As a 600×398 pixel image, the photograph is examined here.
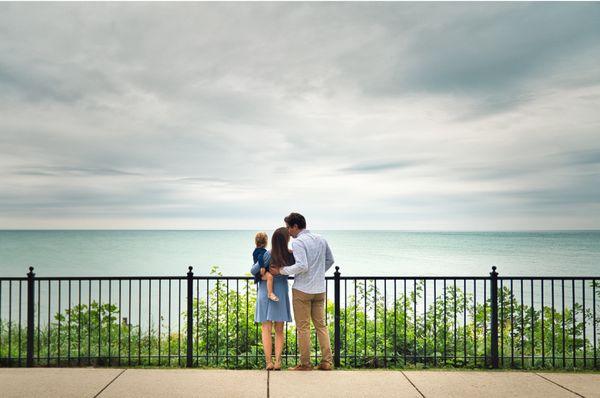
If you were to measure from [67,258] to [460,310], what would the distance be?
6406 centimetres

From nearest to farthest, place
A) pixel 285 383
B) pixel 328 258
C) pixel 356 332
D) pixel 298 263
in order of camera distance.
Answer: pixel 285 383
pixel 298 263
pixel 328 258
pixel 356 332

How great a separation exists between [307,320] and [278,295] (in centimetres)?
49

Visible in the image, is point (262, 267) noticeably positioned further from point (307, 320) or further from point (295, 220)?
point (307, 320)

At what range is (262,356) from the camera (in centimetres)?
667

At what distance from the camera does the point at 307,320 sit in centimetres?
588

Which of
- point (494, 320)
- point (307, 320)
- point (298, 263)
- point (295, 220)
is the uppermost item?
point (295, 220)

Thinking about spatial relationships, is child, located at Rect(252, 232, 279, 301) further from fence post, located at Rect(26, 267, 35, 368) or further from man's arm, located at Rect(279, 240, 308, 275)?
fence post, located at Rect(26, 267, 35, 368)

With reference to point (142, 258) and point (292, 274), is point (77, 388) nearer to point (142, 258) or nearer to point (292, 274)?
point (292, 274)

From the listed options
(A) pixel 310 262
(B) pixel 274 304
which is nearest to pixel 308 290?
(A) pixel 310 262

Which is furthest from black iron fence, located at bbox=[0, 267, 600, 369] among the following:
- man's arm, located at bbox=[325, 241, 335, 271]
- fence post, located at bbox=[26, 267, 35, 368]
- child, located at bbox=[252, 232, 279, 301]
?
child, located at bbox=[252, 232, 279, 301]

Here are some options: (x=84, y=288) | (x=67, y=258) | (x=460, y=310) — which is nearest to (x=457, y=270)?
(x=84, y=288)

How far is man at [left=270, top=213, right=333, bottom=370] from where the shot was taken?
229 inches

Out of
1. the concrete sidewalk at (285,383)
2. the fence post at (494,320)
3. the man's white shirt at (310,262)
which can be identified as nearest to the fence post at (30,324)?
the concrete sidewalk at (285,383)

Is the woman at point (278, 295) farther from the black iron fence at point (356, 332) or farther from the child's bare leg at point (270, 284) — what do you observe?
the black iron fence at point (356, 332)
